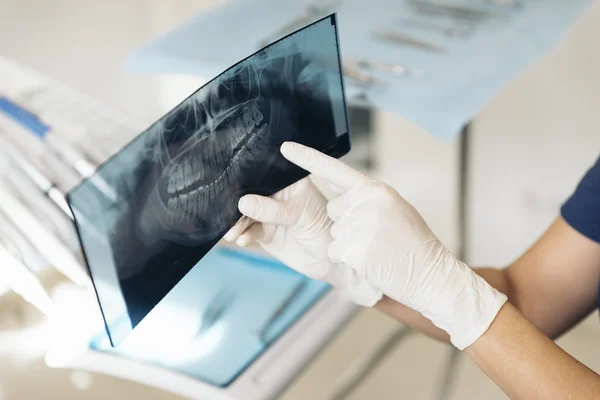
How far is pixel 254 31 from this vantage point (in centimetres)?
131

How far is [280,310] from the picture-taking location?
907 mm

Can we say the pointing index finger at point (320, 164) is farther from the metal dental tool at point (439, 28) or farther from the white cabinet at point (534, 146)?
the white cabinet at point (534, 146)

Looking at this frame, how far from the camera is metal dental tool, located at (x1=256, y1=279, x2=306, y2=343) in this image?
86 cm

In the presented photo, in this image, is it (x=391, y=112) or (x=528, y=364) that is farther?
(x=391, y=112)

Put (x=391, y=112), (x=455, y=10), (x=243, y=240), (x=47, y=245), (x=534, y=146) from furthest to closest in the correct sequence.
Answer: (x=534, y=146)
(x=455, y=10)
(x=391, y=112)
(x=47, y=245)
(x=243, y=240)

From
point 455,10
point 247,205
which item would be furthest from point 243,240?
point 455,10

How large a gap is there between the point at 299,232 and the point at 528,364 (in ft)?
1.06

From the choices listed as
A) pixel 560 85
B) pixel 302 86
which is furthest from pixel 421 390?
pixel 302 86

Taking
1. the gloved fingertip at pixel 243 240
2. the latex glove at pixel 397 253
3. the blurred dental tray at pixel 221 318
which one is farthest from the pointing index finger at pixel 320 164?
the blurred dental tray at pixel 221 318

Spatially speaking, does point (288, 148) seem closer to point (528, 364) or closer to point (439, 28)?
point (528, 364)

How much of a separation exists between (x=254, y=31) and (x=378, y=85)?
0.37 metres

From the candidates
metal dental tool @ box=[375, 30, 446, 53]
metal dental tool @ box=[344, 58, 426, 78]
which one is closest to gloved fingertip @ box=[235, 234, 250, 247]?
metal dental tool @ box=[344, 58, 426, 78]

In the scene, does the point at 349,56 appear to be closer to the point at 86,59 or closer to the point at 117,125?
the point at 117,125

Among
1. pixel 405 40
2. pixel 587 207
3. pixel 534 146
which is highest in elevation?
pixel 405 40
